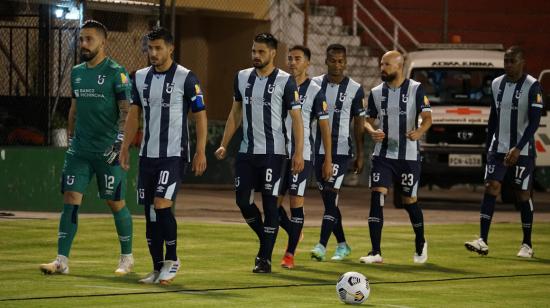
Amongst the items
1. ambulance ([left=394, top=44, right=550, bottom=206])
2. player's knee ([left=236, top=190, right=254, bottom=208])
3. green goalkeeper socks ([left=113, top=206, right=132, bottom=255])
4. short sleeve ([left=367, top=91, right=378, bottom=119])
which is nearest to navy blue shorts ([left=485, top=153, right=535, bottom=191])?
short sleeve ([left=367, top=91, right=378, bottom=119])

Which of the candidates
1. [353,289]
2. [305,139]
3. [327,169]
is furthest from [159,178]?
[327,169]

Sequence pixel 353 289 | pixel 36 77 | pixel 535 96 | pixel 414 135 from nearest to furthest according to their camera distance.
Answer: pixel 353 289 < pixel 414 135 < pixel 535 96 < pixel 36 77

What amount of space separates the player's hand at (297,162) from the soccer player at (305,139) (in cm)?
46

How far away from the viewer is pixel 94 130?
42.4 feet

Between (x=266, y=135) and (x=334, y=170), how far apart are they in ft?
6.24

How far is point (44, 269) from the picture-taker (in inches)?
499

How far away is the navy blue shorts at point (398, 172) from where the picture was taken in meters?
14.6

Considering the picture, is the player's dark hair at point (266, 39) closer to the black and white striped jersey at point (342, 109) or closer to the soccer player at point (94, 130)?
the soccer player at point (94, 130)

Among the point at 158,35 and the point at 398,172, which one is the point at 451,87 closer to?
the point at 398,172

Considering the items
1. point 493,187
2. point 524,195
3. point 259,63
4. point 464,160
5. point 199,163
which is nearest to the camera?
point 199,163

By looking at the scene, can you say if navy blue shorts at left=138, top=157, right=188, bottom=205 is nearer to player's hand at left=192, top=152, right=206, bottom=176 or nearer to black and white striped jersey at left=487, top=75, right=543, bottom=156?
player's hand at left=192, top=152, right=206, bottom=176

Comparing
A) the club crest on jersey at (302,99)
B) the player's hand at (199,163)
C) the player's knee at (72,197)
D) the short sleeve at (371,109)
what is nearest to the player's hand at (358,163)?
the short sleeve at (371,109)

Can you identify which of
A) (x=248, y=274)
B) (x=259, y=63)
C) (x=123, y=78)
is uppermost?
(x=259, y=63)

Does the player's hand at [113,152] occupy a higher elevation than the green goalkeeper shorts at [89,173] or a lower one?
higher
